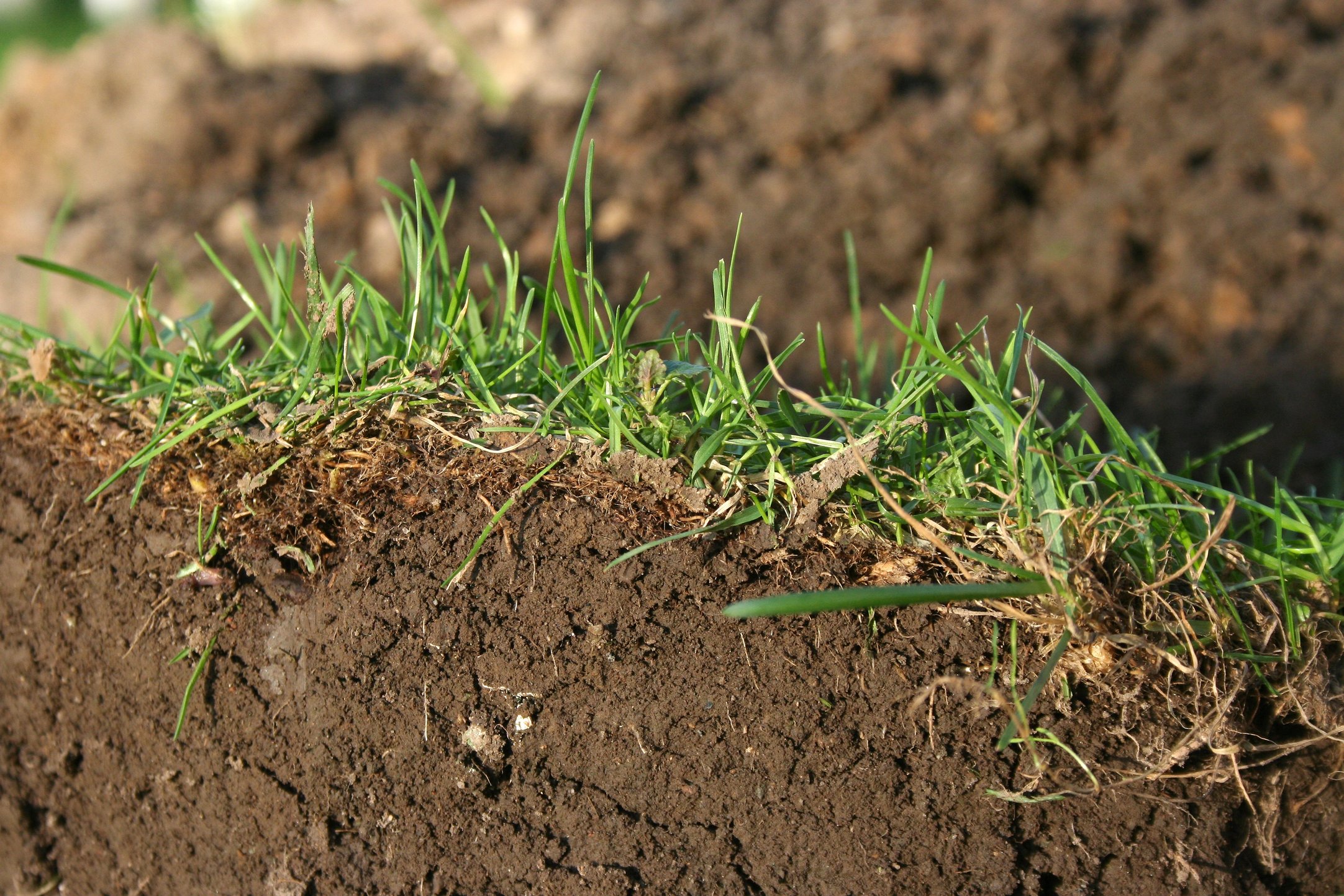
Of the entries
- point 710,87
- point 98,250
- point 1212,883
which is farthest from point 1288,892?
point 98,250

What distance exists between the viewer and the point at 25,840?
137 centimetres

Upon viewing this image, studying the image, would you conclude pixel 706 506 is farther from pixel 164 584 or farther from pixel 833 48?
pixel 833 48

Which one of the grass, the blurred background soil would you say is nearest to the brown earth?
the grass

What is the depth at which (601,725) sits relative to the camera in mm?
1159

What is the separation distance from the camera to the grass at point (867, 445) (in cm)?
109

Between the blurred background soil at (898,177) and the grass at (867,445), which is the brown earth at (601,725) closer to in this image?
the grass at (867,445)

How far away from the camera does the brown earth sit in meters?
1.14

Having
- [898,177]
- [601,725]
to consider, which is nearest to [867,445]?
[601,725]

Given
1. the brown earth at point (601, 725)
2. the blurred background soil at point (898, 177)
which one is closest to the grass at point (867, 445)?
the brown earth at point (601, 725)

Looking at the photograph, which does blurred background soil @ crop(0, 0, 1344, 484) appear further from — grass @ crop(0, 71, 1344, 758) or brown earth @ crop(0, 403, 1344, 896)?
brown earth @ crop(0, 403, 1344, 896)

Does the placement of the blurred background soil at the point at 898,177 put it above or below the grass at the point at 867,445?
below

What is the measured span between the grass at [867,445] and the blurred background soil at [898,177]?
1618mm

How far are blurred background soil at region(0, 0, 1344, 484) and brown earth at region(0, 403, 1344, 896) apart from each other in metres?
1.74

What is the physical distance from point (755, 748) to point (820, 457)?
0.36 meters
